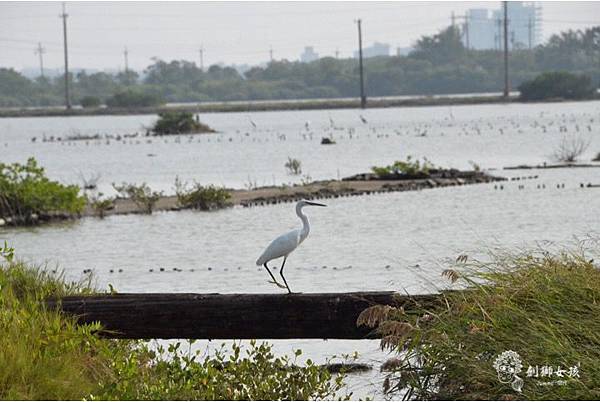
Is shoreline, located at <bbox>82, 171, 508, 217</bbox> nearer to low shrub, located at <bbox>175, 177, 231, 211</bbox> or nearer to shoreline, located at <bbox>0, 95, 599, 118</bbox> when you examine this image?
low shrub, located at <bbox>175, 177, 231, 211</bbox>

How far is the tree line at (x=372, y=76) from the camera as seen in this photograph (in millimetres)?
162750

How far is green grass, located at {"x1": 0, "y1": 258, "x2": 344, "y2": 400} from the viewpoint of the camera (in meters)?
8.48

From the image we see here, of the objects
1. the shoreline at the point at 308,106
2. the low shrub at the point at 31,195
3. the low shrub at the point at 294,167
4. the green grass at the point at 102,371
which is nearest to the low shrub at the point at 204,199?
the low shrub at the point at 31,195

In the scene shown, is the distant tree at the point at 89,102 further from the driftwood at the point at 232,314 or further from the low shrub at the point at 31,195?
the driftwood at the point at 232,314

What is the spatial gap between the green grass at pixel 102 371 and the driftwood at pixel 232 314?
7.3 inches

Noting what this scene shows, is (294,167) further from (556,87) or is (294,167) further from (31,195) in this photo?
(556,87)

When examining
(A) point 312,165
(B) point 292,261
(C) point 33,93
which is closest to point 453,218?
(B) point 292,261

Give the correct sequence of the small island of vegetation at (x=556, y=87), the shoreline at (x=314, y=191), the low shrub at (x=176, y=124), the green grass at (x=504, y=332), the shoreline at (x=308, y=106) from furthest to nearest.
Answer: the shoreline at (x=308, y=106) < the small island of vegetation at (x=556, y=87) < the low shrub at (x=176, y=124) < the shoreline at (x=314, y=191) < the green grass at (x=504, y=332)

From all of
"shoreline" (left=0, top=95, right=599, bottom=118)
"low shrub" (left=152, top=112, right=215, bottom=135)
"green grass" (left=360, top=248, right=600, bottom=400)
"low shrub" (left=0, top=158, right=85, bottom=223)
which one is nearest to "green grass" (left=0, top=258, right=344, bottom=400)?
"green grass" (left=360, top=248, right=600, bottom=400)

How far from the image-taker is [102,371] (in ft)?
31.1

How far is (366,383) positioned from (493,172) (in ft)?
101

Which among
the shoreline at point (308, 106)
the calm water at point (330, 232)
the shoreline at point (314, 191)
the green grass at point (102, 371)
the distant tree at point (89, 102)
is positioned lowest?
the shoreline at point (308, 106)

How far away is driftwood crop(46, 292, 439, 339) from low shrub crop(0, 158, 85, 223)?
1764 centimetres

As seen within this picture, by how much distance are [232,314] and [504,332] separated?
243cm
